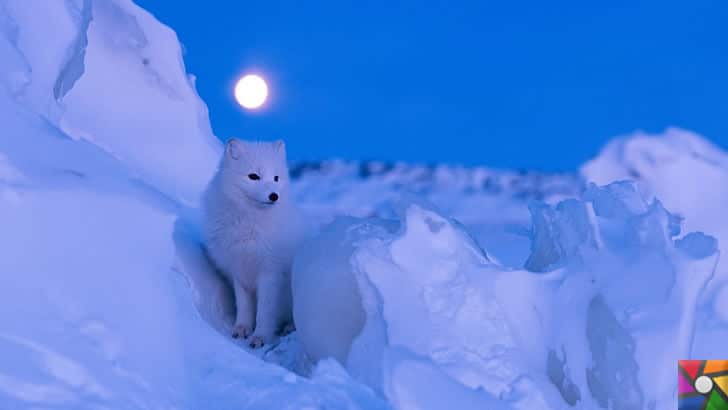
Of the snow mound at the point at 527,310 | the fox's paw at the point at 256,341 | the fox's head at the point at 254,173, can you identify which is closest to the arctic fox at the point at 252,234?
the fox's head at the point at 254,173

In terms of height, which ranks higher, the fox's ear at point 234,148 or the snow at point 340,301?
the fox's ear at point 234,148

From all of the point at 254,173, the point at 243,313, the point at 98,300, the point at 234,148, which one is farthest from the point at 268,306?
the point at 98,300

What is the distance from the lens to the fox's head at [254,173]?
179 inches

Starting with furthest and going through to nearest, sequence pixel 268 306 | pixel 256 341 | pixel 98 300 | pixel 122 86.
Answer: pixel 122 86 < pixel 268 306 < pixel 256 341 < pixel 98 300

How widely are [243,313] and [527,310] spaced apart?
193 centimetres

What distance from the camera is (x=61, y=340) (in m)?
2.46

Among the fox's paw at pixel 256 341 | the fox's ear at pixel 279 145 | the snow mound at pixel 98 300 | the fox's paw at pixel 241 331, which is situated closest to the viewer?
the snow mound at pixel 98 300

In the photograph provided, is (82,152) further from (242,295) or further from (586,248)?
(586,248)

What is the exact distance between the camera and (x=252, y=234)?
4.66m

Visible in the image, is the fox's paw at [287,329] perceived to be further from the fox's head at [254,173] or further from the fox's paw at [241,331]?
the fox's head at [254,173]

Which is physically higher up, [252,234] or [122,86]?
[122,86]

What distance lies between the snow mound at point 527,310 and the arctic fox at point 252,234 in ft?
2.48

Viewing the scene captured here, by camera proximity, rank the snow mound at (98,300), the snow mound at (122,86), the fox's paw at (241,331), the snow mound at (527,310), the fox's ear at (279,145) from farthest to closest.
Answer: the snow mound at (122,86) < the fox's ear at (279,145) < the fox's paw at (241,331) < the snow mound at (527,310) < the snow mound at (98,300)

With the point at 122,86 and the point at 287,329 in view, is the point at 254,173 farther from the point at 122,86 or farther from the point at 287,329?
the point at 122,86
